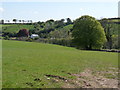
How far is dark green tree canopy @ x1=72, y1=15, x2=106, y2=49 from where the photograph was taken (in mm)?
58562

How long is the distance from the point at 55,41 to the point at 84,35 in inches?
1457

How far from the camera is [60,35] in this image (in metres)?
112

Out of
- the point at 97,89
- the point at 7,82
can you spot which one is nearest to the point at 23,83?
the point at 7,82

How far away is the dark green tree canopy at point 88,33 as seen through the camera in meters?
58.6

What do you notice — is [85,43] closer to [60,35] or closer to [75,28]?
[75,28]

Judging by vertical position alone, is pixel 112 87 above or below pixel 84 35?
below

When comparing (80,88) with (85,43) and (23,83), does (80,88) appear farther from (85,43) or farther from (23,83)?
(85,43)

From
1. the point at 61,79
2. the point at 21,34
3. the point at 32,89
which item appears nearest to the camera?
the point at 32,89

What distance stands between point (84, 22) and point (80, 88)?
50.9 metres

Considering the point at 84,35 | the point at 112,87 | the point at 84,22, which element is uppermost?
the point at 84,22

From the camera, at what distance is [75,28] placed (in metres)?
61.0

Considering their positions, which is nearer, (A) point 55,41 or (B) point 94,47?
(B) point 94,47

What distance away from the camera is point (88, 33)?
58.8 metres

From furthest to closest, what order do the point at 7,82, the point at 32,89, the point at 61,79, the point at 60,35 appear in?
the point at 60,35, the point at 61,79, the point at 7,82, the point at 32,89
